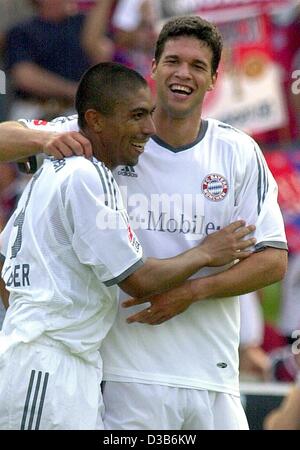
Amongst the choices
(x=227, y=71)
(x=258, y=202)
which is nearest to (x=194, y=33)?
(x=258, y=202)

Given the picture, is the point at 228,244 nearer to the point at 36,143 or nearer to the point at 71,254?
the point at 71,254

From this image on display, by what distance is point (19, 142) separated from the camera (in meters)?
5.05

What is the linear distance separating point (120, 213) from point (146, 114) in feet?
1.62

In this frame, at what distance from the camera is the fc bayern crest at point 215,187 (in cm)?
515

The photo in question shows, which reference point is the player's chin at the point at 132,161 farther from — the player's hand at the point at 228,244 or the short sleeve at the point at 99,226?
the player's hand at the point at 228,244

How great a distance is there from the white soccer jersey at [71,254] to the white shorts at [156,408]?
0.35 meters

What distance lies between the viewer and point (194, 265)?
16.0 ft

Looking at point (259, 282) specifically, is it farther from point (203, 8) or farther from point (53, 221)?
point (203, 8)

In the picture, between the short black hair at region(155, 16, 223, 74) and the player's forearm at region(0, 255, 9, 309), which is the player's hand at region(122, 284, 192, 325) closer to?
the player's forearm at region(0, 255, 9, 309)

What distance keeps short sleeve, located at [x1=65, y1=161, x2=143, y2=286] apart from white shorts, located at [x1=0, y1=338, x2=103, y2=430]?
38 centimetres

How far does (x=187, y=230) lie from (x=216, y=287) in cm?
30

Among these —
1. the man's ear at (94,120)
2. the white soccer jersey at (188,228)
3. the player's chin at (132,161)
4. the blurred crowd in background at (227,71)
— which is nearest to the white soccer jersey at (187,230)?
the white soccer jersey at (188,228)

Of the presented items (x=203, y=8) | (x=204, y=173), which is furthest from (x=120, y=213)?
(x=203, y=8)

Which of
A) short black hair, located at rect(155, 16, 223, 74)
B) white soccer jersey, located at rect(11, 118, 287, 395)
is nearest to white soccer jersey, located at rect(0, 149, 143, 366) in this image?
white soccer jersey, located at rect(11, 118, 287, 395)
